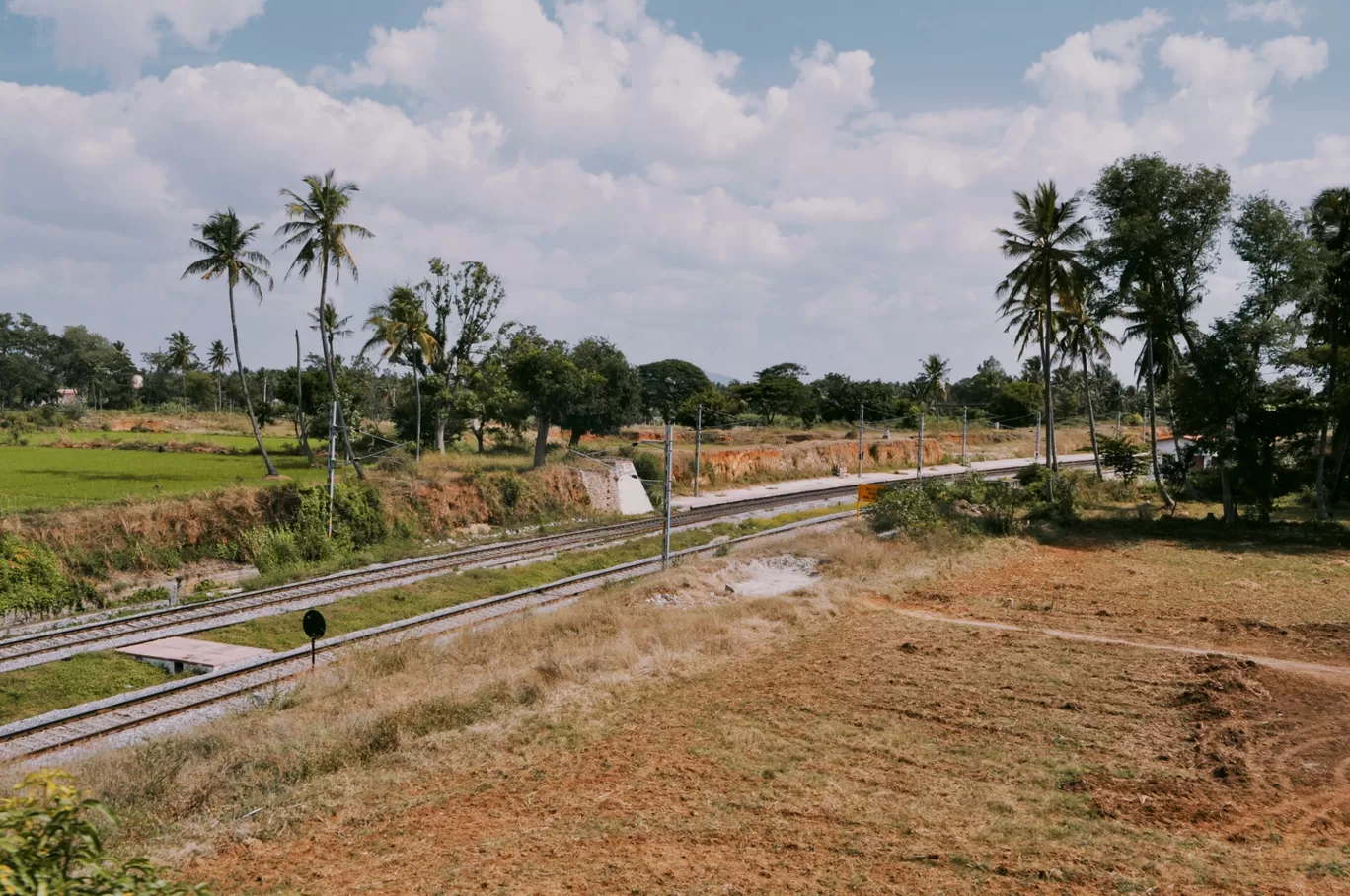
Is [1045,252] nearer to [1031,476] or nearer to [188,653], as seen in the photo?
[1031,476]

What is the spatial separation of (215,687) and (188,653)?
8.02ft

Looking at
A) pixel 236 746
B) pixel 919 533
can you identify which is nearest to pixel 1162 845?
pixel 236 746

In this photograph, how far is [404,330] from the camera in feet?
146

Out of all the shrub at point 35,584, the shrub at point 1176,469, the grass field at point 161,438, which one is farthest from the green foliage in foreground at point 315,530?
the shrub at point 1176,469

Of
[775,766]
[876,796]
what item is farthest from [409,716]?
[876,796]

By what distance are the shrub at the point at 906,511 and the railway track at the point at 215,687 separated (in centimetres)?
1336

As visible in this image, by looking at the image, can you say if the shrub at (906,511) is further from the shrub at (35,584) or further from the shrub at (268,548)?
the shrub at (35,584)

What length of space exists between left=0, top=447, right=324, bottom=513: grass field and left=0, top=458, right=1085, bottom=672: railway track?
771 cm

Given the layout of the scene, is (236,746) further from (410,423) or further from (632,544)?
(410,423)

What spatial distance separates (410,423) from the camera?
51375 mm

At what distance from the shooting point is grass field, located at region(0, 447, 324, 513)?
30.2 metres

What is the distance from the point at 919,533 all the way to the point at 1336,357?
16067 mm

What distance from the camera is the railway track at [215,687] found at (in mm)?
13125

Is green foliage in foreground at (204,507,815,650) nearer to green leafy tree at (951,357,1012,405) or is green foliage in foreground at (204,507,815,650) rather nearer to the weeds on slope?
the weeds on slope
